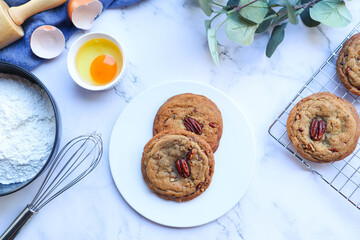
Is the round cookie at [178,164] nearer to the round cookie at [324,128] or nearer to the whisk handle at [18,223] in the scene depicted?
the round cookie at [324,128]

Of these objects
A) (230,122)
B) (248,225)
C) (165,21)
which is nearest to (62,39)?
(165,21)

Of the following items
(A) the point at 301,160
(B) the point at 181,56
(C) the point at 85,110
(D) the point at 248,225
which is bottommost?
(D) the point at 248,225

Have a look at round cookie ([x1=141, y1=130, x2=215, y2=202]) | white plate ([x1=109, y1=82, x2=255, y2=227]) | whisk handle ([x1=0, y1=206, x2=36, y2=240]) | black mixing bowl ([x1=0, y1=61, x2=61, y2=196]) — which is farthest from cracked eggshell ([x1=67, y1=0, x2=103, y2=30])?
whisk handle ([x1=0, y1=206, x2=36, y2=240])

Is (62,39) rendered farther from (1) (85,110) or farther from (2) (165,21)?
(2) (165,21)

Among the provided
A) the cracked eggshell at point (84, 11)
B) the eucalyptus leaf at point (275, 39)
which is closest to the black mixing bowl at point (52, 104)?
the cracked eggshell at point (84, 11)

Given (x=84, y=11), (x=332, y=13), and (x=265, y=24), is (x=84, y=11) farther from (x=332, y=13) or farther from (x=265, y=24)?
(x=332, y=13)

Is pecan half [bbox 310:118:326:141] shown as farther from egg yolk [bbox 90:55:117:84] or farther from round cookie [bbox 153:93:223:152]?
egg yolk [bbox 90:55:117:84]
